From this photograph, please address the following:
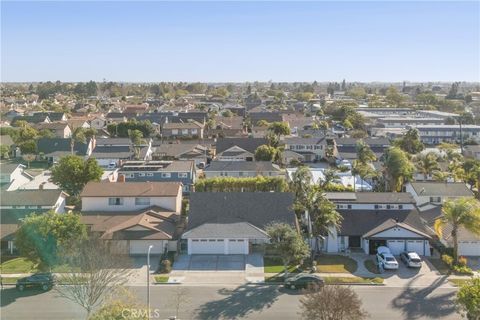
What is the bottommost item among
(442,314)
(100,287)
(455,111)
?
(442,314)

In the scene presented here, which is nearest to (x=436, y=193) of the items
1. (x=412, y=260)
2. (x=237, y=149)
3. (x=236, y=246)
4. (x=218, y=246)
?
(x=412, y=260)

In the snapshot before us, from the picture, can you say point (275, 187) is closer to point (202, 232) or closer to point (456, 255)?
point (202, 232)

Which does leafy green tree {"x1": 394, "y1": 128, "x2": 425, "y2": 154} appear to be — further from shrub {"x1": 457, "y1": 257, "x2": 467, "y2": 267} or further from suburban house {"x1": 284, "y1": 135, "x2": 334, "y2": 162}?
shrub {"x1": 457, "y1": 257, "x2": 467, "y2": 267}

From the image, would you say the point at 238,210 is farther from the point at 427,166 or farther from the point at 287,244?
the point at 427,166

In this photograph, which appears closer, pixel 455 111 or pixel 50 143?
pixel 50 143

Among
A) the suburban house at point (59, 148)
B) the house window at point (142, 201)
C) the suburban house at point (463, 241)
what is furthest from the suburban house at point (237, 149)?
the suburban house at point (463, 241)

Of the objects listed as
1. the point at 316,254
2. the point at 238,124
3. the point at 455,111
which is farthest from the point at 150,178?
the point at 455,111
